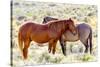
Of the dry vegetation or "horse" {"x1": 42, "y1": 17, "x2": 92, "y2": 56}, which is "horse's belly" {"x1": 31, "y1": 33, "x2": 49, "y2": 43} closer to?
the dry vegetation

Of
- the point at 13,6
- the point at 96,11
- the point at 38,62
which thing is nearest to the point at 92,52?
the point at 96,11

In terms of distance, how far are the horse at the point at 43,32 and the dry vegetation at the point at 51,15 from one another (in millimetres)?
51

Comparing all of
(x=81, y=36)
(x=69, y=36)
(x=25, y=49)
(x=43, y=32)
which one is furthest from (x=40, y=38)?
(x=81, y=36)

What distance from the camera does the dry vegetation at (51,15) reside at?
2211 mm

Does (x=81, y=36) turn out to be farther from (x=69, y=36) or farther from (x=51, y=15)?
(x=51, y=15)

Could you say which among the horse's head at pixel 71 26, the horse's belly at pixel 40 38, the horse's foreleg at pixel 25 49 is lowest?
the horse's foreleg at pixel 25 49

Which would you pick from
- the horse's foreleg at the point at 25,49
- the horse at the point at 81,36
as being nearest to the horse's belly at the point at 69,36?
the horse at the point at 81,36

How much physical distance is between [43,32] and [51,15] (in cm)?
24

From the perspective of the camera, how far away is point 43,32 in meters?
2.34

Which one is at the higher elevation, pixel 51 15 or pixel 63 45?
pixel 51 15

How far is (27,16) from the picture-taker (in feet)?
7.43

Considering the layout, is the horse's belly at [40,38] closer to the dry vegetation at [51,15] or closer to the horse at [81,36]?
the dry vegetation at [51,15]

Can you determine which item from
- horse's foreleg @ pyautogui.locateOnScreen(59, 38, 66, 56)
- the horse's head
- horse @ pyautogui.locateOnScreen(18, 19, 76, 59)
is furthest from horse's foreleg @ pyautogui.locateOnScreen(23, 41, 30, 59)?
the horse's head

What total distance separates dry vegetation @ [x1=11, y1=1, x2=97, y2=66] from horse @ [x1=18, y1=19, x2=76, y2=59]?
5cm
